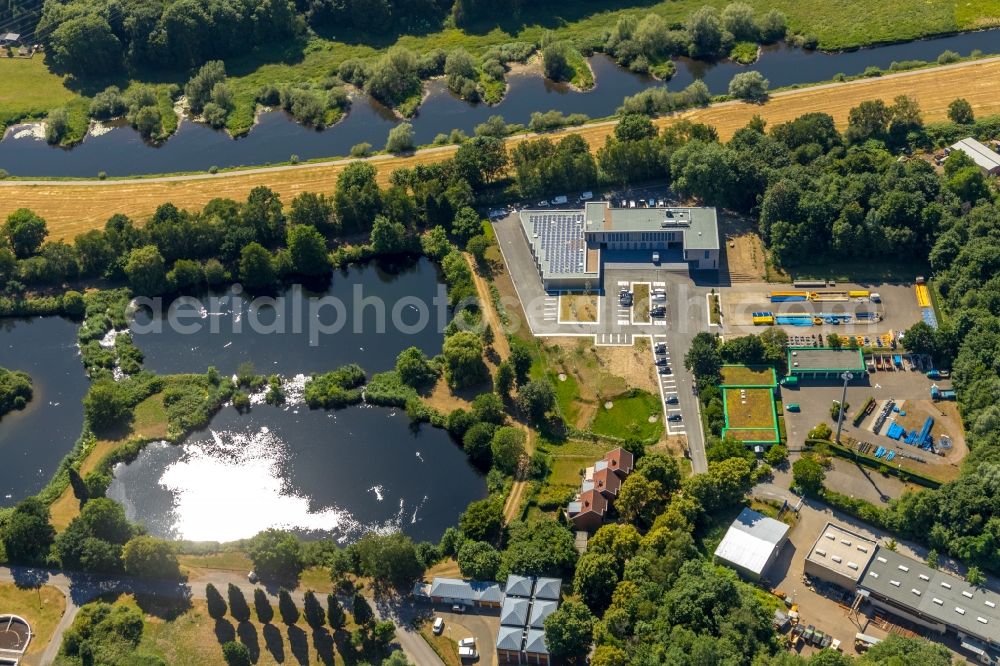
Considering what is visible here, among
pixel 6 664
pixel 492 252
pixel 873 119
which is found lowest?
pixel 6 664

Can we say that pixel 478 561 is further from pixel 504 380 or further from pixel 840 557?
pixel 840 557

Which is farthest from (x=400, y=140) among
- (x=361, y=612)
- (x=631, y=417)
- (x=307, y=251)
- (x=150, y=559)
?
(x=361, y=612)

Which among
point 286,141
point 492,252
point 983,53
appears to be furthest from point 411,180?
point 983,53

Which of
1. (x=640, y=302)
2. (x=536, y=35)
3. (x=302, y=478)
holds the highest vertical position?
(x=536, y=35)

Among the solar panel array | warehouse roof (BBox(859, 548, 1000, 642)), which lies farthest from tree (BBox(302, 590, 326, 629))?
the solar panel array

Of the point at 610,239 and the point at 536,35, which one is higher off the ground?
the point at 536,35

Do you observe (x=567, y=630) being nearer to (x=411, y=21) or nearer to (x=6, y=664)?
(x=6, y=664)
